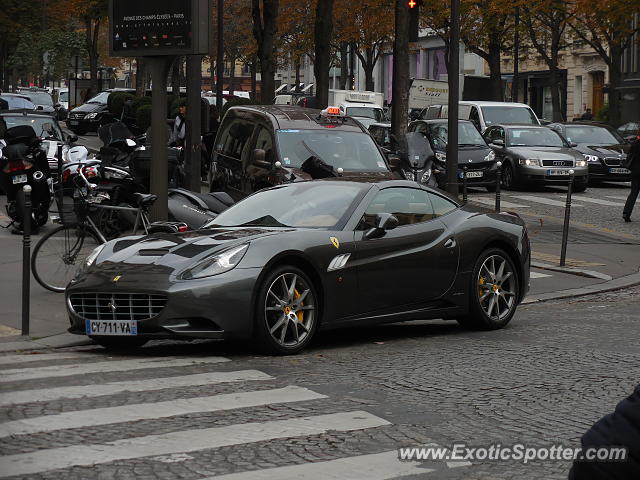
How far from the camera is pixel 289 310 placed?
9805 mm

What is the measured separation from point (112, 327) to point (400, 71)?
2198cm

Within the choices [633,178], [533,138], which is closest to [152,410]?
[633,178]

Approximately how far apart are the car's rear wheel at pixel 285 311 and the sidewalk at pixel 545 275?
1.88m

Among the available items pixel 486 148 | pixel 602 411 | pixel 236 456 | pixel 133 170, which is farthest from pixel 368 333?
pixel 486 148

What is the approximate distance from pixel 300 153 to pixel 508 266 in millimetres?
6294

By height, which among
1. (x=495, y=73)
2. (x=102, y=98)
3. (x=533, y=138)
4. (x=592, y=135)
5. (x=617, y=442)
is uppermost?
(x=495, y=73)

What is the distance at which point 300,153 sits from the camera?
57.7ft

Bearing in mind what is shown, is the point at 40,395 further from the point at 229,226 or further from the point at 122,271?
the point at 229,226

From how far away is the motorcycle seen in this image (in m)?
18.9

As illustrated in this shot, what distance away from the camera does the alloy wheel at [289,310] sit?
A: 972cm

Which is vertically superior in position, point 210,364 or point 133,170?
point 133,170

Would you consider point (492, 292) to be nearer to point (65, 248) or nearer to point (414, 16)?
point (65, 248)

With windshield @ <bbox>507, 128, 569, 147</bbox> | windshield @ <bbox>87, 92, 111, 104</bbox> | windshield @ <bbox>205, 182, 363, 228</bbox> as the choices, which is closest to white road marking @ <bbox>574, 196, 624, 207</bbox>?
windshield @ <bbox>507, 128, 569, 147</bbox>

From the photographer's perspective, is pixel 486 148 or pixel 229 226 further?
pixel 486 148
